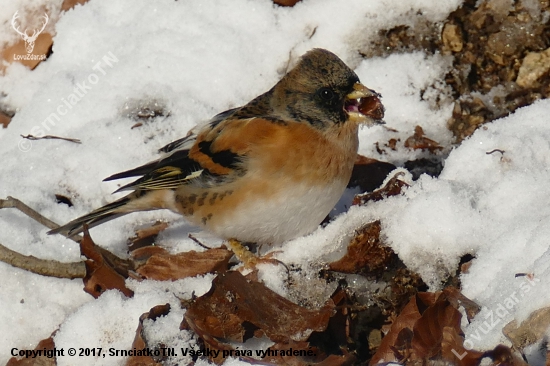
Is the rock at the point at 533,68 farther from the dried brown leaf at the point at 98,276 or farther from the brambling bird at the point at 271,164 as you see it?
the dried brown leaf at the point at 98,276

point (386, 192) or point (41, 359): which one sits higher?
point (386, 192)

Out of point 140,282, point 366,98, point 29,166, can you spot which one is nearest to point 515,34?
point 366,98

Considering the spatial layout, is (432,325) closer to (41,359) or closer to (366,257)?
(366,257)

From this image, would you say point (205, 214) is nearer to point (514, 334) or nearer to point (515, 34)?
point (514, 334)

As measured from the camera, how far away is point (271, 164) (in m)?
3.39

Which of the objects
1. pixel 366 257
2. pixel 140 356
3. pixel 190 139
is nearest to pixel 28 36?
pixel 190 139

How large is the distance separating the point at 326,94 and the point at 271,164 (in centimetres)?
51

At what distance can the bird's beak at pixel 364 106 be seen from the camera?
11.6 feet

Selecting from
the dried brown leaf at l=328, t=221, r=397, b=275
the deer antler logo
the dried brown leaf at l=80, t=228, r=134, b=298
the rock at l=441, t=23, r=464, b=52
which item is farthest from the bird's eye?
the deer antler logo

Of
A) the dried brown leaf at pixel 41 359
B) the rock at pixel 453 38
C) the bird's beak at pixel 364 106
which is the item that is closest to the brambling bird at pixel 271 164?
the bird's beak at pixel 364 106

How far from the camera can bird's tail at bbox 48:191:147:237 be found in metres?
3.66

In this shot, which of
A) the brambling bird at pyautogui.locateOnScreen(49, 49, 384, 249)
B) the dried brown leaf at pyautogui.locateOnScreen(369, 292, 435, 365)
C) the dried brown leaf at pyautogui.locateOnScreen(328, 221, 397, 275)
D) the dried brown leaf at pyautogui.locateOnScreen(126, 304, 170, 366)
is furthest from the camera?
the brambling bird at pyautogui.locateOnScreen(49, 49, 384, 249)

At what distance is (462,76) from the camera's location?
14.3 feet

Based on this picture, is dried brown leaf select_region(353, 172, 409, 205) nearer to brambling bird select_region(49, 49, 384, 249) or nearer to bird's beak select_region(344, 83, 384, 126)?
brambling bird select_region(49, 49, 384, 249)
